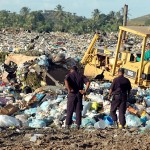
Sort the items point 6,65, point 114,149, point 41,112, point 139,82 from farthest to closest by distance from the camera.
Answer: point 6,65 < point 139,82 < point 41,112 < point 114,149

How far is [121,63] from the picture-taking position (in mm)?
11648

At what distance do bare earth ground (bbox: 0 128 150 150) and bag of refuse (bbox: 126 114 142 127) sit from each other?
1007 millimetres

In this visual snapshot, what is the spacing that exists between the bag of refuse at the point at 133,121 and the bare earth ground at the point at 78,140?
1.01 metres

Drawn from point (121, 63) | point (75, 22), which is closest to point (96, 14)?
point (75, 22)

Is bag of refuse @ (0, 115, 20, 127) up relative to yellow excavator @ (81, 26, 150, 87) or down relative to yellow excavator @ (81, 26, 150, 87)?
down

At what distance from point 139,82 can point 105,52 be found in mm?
2574

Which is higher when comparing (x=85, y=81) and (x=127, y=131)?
(x=85, y=81)

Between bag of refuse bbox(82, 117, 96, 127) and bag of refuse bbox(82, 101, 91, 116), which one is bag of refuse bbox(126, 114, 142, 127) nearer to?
bag of refuse bbox(82, 117, 96, 127)

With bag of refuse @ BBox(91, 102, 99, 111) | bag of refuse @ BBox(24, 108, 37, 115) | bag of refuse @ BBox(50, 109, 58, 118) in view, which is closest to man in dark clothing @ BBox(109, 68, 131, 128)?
bag of refuse @ BBox(91, 102, 99, 111)

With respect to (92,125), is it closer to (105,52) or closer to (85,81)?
(85,81)

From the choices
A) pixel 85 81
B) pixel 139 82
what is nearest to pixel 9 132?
pixel 85 81

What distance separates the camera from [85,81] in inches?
292

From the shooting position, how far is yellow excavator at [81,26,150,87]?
35.2ft

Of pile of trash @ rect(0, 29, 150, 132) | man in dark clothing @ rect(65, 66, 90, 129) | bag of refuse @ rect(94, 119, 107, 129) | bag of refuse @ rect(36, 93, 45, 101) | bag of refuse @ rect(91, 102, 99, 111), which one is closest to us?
man in dark clothing @ rect(65, 66, 90, 129)
